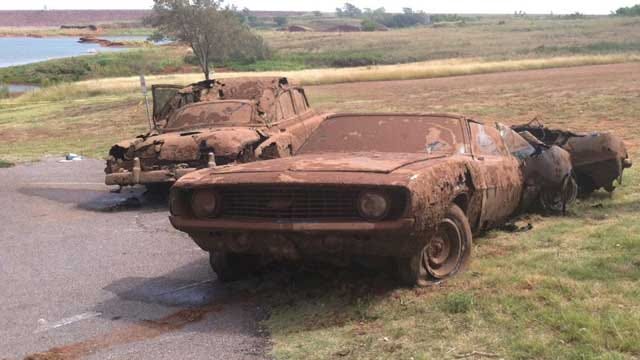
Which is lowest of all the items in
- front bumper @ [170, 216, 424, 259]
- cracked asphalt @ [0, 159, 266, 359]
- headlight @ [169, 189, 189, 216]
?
cracked asphalt @ [0, 159, 266, 359]

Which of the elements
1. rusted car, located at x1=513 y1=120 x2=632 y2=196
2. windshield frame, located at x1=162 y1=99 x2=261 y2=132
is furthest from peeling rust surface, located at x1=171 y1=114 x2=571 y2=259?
windshield frame, located at x1=162 y1=99 x2=261 y2=132

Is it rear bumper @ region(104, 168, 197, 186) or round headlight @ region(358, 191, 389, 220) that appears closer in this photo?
round headlight @ region(358, 191, 389, 220)

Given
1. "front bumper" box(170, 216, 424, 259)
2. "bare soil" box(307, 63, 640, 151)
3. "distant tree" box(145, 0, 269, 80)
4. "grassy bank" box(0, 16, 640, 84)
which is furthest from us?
"grassy bank" box(0, 16, 640, 84)

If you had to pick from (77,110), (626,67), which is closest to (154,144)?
(77,110)

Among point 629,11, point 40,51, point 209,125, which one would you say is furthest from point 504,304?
point 629,11

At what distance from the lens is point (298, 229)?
5.70 meters

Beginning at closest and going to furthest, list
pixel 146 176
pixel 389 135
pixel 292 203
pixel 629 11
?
pixel 292 203
pixel 389 135
pixel 146 176
pixel 629 11

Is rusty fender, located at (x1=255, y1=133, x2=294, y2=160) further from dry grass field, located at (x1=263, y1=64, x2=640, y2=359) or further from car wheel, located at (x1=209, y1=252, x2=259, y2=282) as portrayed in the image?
car wheel, located at (x1=209, y1=252, x2=259, y2=282)

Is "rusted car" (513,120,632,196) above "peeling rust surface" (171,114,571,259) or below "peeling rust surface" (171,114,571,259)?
below

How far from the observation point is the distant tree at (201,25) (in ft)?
112

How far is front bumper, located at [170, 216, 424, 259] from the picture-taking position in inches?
219

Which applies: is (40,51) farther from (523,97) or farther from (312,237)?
(312,237)

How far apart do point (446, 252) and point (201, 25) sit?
29791mm

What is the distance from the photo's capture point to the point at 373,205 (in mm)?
5594
